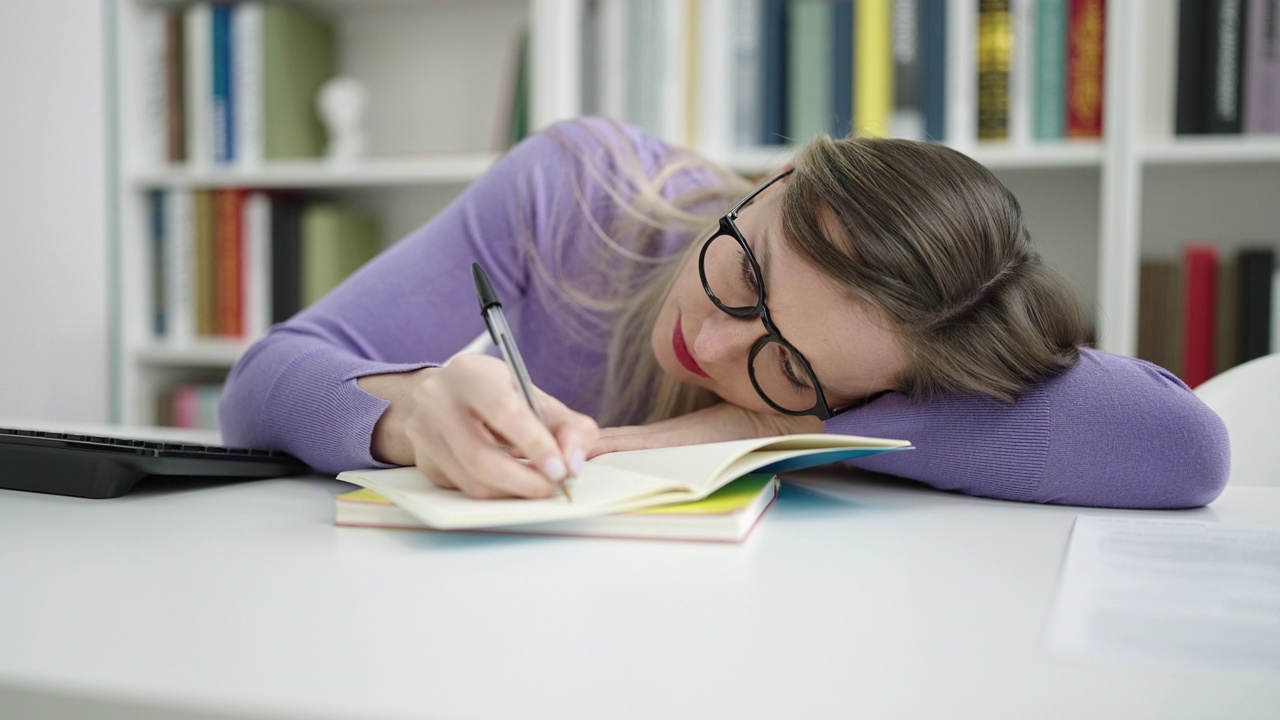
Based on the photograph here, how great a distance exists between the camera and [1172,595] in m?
0.45

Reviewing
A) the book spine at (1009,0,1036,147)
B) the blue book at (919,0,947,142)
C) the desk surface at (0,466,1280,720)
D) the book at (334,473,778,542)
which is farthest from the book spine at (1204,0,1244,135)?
the book at (334,473,778,542)

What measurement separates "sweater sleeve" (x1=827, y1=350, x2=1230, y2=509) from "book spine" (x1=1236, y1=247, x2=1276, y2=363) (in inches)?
42.3

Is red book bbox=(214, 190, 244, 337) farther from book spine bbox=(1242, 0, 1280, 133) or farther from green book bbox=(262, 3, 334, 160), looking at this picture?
book spine bbox=(1242, 0, 1280, 133)

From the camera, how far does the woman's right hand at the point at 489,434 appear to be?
1.84 feet

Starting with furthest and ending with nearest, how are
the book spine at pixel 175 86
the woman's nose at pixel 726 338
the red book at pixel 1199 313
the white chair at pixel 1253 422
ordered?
the book spine at pixel 175 86
the red book at pixel 1199 313
the white chair at pixel 1253 422
the woman's nose at pixel 726 338

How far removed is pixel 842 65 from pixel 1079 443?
1215 millimetres

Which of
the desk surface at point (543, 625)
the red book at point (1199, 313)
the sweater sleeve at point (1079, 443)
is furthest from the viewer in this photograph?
the red book at point (1199, 313)

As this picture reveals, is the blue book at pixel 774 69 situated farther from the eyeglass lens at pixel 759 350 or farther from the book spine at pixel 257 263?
the book spine at pixel 257 263

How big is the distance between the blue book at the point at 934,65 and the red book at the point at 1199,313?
0.50 meters

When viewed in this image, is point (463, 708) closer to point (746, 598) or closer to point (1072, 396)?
point (746, 598)

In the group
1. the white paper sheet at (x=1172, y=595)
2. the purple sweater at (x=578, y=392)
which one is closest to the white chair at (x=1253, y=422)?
the purple sweater at (x=578, y=392)

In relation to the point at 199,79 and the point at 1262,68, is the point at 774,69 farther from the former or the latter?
the point at 199,79

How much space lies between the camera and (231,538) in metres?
0.57

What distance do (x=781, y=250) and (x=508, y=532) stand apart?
0.36 meters
